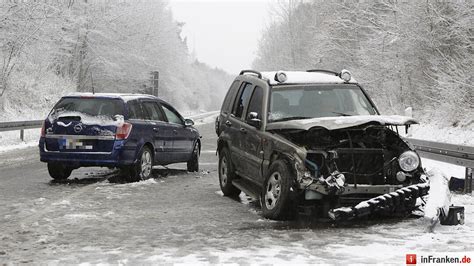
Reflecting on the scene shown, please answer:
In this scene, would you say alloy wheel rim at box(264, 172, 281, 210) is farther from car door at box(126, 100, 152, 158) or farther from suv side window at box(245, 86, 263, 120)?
car door at box(126, 100, 152, 158)

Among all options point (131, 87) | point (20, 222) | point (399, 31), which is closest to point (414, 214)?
point (20, 222)

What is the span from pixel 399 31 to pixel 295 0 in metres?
36.6

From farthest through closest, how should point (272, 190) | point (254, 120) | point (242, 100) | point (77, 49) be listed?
point (77, 49) < point (242, 100) < point (254, 120) < point (272, 190)

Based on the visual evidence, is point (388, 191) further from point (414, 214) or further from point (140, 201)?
point (140, 201)

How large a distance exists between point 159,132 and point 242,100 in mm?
2986

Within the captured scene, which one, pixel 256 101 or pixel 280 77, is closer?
pixel 280 77

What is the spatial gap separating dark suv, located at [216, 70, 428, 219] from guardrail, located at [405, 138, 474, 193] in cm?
185

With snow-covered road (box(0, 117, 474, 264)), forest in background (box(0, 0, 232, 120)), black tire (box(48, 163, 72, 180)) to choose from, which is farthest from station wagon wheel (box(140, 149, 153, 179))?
forest in background (box(0, 0, 232, 120))

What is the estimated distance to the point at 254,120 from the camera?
8.42 meters

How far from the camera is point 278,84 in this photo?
889 centimetres

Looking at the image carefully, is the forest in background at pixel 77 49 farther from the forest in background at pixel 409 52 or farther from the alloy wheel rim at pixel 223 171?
the alloy wheel rim at pixel 223 171

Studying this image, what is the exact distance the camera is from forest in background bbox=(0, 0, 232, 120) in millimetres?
27266

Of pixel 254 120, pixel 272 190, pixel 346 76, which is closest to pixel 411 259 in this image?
pixel 272 190

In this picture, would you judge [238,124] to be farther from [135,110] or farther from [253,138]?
[135,110]
